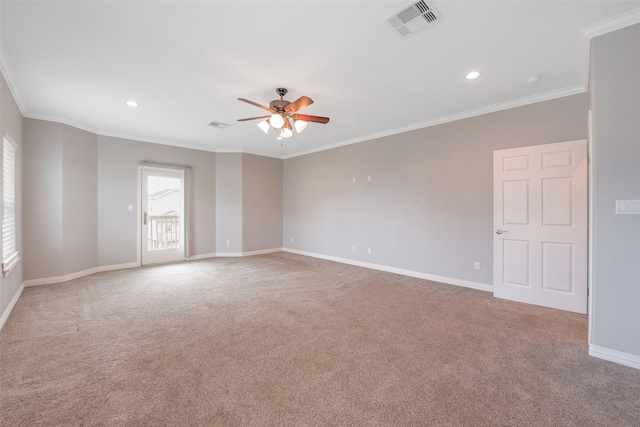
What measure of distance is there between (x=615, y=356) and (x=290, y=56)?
3.82m

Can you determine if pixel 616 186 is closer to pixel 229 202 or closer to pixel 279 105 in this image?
pixel 279 105

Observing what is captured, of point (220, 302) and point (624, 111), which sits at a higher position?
point (624, 111)

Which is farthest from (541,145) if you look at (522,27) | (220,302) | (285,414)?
(220,302)

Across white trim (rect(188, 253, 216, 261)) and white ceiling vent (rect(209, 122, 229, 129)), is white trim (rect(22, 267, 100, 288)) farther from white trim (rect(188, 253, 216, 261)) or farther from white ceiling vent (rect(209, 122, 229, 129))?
white ceiling vent (rect(209, 122, 229, 129))

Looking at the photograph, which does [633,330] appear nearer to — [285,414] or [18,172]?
[285,414]

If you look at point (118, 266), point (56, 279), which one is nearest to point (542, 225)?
point (118, 266)

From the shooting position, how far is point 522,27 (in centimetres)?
223

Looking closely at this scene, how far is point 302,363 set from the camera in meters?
2.11

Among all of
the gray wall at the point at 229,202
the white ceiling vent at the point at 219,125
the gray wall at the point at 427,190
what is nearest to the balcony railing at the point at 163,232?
the gray wall at the point at 229,202

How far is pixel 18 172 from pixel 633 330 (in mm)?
7045

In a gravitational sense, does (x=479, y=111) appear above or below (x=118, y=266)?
above

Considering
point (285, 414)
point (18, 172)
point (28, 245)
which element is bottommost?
point (285, 414)

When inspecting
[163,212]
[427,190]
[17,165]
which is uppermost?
[17,165]

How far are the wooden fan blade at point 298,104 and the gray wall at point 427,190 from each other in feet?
8.06
